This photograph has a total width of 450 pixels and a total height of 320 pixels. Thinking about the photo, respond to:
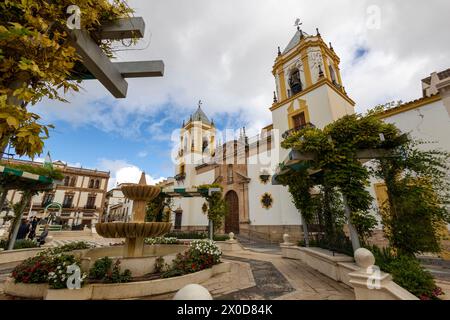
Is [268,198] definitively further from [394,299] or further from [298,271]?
[394,299]

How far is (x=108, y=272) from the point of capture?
4.16 m

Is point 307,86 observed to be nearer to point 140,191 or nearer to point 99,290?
point 140,191

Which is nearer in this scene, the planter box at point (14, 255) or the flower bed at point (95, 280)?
the flower bed at point (95, 280)

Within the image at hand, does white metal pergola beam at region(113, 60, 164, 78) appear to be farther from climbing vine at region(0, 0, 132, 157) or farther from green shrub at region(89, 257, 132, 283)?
green shrub at region(89, 257, 132, 283)

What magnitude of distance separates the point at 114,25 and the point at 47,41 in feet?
2.84

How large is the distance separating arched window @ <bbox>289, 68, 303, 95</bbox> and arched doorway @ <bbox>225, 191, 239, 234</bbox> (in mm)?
10674

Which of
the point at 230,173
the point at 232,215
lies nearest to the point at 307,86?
the point at 230,173

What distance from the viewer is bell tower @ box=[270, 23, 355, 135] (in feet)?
43.4

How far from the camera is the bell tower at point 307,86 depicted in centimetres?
1323

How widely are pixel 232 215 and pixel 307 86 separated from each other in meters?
12.7

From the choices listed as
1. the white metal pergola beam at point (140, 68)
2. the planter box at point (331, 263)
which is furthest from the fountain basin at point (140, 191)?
the planter box at point (331, 263)

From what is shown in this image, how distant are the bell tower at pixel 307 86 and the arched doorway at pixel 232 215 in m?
7.89

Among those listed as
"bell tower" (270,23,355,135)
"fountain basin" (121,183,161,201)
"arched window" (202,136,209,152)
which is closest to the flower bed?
"fountain basin" (121,183,161,201)

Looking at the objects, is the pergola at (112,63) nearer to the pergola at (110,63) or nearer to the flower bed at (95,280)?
the pergola at (110,63)
